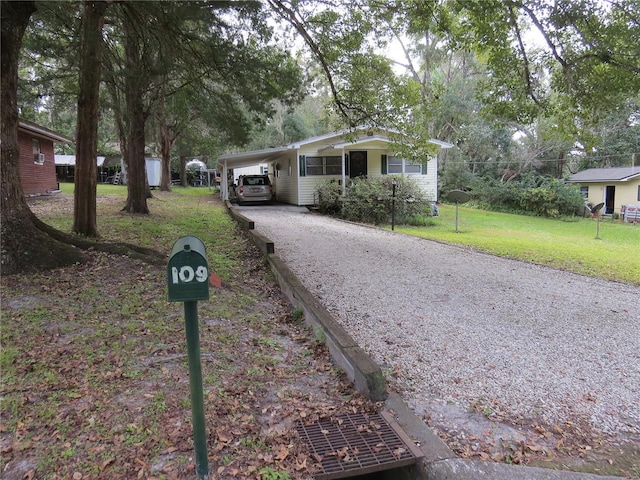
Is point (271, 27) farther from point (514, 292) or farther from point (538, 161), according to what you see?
point (538, 161)

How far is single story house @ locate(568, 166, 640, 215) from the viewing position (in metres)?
29.5

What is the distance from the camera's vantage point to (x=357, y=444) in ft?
9.30

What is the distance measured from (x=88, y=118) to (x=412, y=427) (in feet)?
25.7

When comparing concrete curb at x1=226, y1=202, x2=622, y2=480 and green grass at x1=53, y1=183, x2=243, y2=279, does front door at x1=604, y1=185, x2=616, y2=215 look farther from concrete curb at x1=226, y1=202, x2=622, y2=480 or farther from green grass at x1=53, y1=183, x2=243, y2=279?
concrete curb at x1=226, y1=202, x2=622, y2=480

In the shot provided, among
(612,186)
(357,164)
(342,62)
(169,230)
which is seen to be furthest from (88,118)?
(612,186)

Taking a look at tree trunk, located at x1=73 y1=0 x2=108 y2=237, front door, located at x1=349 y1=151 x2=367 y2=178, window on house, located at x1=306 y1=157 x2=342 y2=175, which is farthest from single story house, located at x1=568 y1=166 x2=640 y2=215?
tree trunk, located at x1=73 y1=0 x2=108 y2=237

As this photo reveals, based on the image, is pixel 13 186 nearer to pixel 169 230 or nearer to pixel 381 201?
pixel 169 230

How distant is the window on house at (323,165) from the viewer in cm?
2129

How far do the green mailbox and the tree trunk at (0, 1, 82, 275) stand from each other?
14.4 feet

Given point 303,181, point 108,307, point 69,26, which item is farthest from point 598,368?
point 303,181

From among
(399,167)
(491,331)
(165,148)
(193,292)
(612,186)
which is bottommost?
(491,331)

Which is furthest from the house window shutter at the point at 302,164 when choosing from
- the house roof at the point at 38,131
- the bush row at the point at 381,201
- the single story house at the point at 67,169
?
the single story house at the point at 67,169

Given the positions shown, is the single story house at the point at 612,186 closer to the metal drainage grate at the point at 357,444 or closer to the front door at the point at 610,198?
the front door at the point at 610,198

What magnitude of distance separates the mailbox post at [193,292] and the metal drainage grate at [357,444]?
2.24ft
